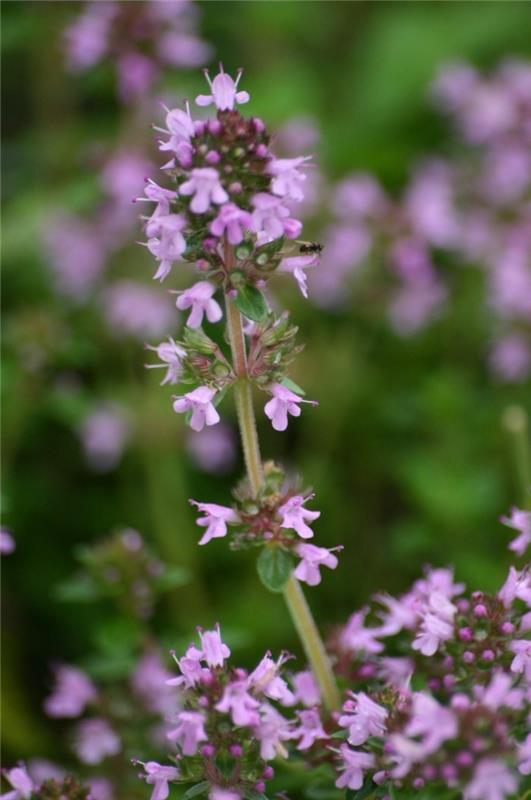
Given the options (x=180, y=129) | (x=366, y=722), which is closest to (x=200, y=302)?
(x=180, y=129)

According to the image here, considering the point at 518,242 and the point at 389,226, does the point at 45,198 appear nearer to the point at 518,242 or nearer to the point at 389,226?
the point at 389,226

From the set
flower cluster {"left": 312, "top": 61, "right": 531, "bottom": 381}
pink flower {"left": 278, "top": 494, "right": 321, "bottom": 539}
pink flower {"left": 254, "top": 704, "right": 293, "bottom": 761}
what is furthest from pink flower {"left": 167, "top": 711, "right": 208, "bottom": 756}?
flower cluster {"left": 312, "top": 61, "right": 531, "bottom": 381}

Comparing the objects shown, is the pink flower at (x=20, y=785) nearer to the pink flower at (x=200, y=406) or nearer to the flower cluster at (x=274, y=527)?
the flower cluster at (x=274, y=527)

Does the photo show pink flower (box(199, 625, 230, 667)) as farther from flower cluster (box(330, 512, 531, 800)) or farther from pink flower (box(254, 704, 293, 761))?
flower cluster (box(330, 512, 531, 800))

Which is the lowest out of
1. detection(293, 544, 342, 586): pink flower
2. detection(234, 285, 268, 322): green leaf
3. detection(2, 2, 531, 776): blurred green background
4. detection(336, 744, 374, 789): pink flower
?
detection(336, 744, 374, 789): pink flower

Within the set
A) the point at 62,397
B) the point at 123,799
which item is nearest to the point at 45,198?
the point at 62,397

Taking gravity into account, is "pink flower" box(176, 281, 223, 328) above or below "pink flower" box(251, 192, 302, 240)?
below

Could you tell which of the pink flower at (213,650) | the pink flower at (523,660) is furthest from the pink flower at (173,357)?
the pink flower at (523,660)
